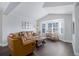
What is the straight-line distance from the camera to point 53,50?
2.66 m

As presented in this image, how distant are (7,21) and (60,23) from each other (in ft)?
3.89

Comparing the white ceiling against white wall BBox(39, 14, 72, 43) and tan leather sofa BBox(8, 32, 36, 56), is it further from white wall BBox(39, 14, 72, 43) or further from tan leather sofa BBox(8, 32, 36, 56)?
tan leather sofa BBox(8, 32, 36, 56)

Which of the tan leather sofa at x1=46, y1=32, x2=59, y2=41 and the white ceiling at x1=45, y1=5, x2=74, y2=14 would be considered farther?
the tan leather sofa at x1=46, y1=32, x2=59, y2=41

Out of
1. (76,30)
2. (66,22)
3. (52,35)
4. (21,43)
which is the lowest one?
(21,43)

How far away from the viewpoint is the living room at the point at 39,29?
103 inches

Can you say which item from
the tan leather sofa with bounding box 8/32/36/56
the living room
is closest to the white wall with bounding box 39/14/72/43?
the living room

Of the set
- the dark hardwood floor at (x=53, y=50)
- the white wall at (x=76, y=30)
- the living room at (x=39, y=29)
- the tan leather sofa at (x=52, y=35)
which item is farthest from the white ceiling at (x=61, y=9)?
the dark hardwood floor at (x=53, y=50)

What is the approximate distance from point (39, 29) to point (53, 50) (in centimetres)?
57

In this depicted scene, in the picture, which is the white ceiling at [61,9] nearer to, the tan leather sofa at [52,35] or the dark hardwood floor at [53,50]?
the tan leather sofa at [52,35]

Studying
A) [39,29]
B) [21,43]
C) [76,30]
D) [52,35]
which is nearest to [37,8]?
[39,29]

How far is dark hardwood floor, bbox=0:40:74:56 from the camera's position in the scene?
2.64m

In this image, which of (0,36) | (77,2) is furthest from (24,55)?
(77,2)

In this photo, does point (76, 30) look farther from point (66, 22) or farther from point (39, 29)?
point (39, 29)

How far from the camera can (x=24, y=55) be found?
2688mm
